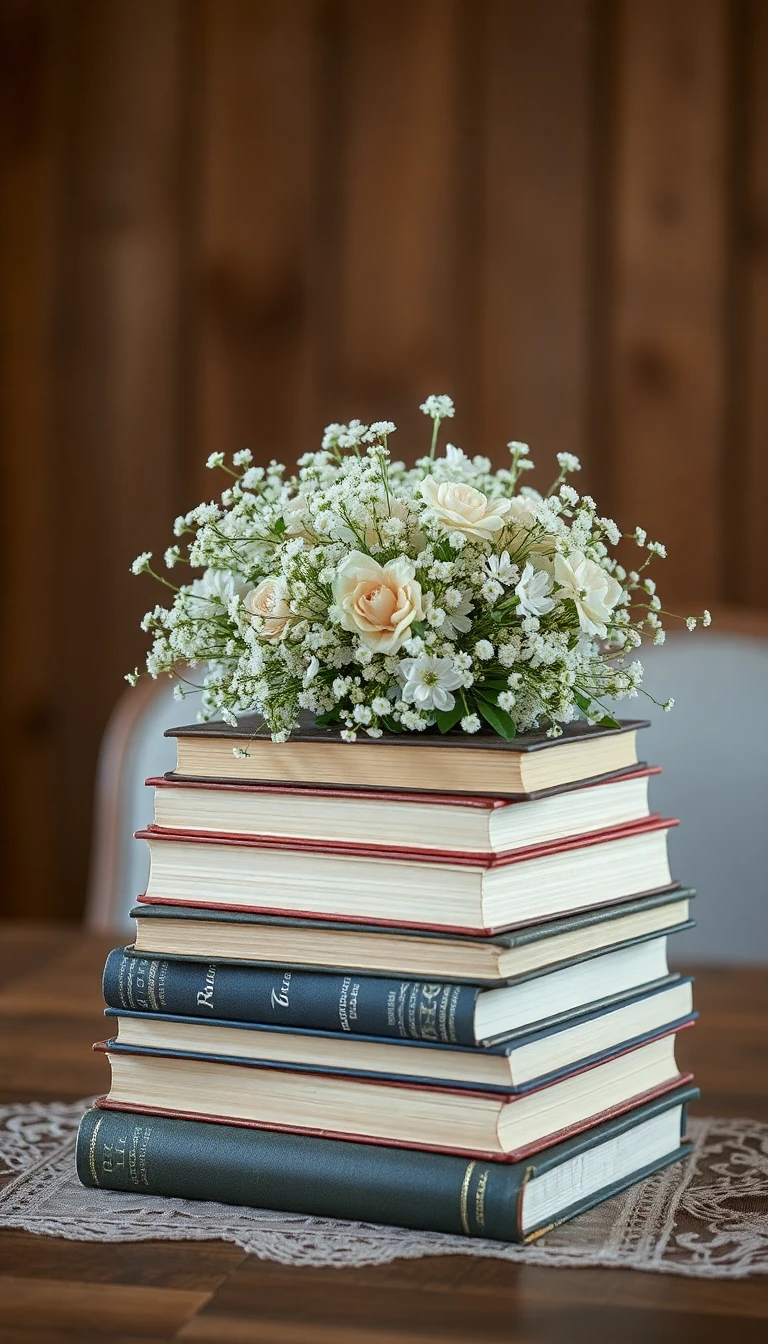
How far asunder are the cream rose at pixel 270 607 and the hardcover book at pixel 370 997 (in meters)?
0.17

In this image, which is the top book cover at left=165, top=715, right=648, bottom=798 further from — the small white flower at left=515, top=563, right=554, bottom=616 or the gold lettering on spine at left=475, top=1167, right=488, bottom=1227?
the gold lettering on spine at left=475, top=1167, right=488, bottom=1227

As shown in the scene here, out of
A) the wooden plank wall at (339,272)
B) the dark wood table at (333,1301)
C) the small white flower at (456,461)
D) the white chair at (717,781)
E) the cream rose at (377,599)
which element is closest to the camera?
the dark wood table at (333,1301)

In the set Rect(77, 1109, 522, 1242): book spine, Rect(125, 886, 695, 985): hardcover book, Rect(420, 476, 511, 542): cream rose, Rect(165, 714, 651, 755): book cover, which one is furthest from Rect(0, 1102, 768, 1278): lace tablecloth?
Rect(420, 476, 511, 542): cream rose

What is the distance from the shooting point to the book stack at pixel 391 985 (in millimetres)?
723

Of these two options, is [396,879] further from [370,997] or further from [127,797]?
[127,797]

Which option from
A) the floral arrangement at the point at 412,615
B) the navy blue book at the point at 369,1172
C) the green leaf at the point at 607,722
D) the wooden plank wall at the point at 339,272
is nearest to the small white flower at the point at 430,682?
the floral arrangement at the point at 412,615

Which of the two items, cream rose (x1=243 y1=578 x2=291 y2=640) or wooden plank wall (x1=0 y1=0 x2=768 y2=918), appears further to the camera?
wooden plank wall (x1=0 y1=0 x2=768 y2=918)

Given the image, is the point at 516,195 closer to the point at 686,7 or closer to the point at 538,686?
the point at 686,7

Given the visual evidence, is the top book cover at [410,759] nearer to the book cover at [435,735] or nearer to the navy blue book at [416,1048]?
the book cover at [435,735]

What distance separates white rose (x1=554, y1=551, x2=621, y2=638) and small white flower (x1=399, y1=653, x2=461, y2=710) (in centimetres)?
8

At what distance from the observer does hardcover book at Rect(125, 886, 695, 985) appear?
72cm

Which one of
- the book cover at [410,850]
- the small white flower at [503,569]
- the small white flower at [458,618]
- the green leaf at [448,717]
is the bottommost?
the book cover at [410,850]

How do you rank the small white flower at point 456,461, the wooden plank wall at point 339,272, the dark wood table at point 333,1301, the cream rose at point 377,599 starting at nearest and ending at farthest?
the dark wood table at point 333,1301 < the cream rose at point 377,599 < the small white flower at point 456,461 < the wooden plank wall at point 339,272

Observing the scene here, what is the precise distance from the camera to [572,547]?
31.2 inches
